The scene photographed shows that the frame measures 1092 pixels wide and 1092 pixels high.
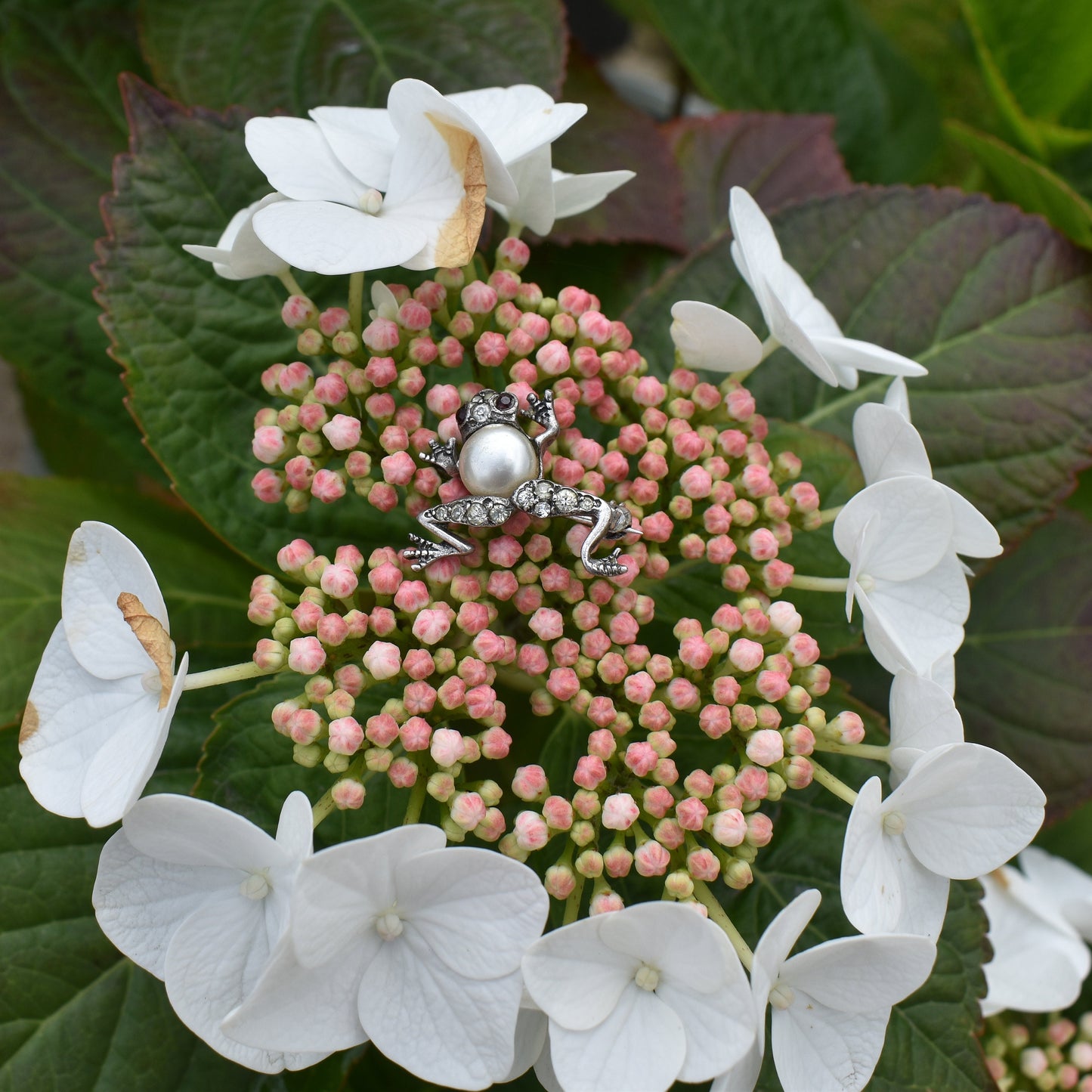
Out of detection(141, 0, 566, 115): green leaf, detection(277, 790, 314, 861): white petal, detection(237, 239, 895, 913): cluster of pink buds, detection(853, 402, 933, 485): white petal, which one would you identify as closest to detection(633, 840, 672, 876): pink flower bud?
detection(237, 239, 895, 913): cluster of pink buds

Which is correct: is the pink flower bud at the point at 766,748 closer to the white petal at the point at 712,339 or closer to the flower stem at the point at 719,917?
the flower stem at the point at 719,917

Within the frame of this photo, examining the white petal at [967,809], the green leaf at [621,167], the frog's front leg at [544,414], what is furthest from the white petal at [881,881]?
the green leaf at [621,167]

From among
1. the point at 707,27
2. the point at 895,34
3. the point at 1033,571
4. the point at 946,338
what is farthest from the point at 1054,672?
the point at 895,34

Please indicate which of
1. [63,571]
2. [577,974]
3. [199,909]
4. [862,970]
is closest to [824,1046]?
[862,970]

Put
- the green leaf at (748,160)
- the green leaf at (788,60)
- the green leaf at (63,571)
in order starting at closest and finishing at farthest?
the green leaf at (63,571) → the green leaf at (748,160) → the green leaf at (788,60)

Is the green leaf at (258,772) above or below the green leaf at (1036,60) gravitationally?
below

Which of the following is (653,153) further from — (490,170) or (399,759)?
(399,759)

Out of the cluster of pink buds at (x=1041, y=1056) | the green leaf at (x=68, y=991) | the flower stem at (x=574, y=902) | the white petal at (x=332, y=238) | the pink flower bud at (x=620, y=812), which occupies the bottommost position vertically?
the cluster of pink buds at (x=1041, y=1056)

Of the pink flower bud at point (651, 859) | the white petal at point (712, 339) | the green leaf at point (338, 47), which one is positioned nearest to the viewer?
the pink flower bud at point (651, 859)
